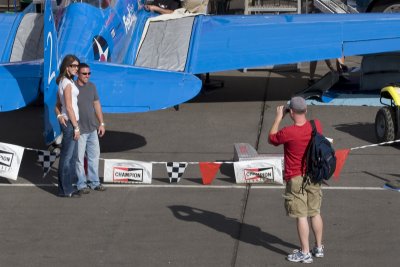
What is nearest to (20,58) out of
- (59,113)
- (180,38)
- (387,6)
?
(180,38)

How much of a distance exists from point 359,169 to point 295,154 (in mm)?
3372

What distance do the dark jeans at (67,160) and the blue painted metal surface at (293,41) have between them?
427 centimetres

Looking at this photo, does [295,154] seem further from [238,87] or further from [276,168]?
[238,87]

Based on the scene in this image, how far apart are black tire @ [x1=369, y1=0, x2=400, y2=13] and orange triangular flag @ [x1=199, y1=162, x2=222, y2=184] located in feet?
27.0

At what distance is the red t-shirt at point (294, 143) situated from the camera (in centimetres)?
743

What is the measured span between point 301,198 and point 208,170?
2.71 m

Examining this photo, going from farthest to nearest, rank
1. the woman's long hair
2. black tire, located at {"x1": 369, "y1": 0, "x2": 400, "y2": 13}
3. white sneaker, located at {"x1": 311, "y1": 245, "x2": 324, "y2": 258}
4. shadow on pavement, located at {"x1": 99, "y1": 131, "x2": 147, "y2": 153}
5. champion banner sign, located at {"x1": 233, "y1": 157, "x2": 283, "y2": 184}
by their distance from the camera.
→ 1. black tire, located at {"x1": 369, "y1": 0, "x2": 400, "y2": 13}
2. shadow on pavement, located at {"x1": 99, "y1": 131, "x2": 147, "y2": 153}
3. champion banner sign, located at {"x1": 233, "y1": 157, "x2": 283, "y2": 184}
4. the woman's long hair
5. white sneaker, located at {"x1": 311, "y1": 245, "x2": 324, "y2": 258}

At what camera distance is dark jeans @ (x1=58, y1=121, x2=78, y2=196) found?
9594 mm

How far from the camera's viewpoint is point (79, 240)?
820 cm

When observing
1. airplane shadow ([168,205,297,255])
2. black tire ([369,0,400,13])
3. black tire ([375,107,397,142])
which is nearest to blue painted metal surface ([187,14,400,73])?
black tire ([375,107,397,142])

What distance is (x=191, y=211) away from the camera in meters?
9.10

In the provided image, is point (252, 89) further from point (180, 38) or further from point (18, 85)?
point (18, 85)

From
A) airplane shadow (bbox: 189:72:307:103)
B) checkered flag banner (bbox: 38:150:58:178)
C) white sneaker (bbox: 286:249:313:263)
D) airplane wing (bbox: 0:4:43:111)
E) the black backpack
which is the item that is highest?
the black backpack

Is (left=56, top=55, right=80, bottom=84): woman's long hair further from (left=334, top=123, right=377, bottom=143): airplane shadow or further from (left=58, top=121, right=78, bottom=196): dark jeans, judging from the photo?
(left=334, top=123, right=377, bottom=143): airplane shadow
